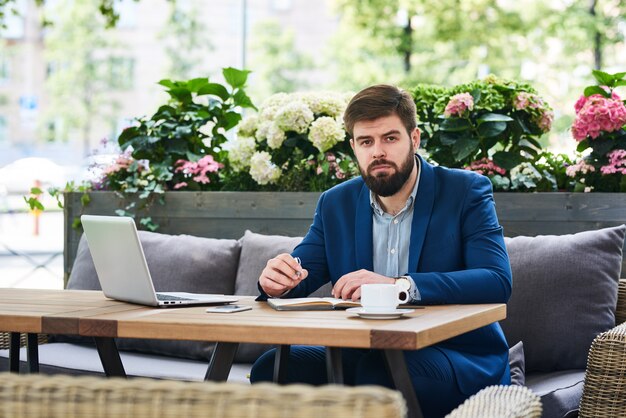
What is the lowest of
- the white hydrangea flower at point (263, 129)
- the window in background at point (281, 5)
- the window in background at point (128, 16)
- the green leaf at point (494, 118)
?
the white hydrangea flower at point (263, 129)

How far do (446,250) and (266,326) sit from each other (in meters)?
0.85

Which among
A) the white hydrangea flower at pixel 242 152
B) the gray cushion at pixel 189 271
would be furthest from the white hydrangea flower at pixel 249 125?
the gray cushion at pixel 189 271

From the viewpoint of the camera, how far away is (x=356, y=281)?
2.42m

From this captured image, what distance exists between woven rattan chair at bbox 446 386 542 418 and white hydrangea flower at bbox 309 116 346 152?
2.25m

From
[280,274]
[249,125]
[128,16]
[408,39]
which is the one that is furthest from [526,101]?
[128,16]

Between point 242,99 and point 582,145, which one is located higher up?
point 242,99

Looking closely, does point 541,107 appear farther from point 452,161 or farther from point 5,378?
point 5,378

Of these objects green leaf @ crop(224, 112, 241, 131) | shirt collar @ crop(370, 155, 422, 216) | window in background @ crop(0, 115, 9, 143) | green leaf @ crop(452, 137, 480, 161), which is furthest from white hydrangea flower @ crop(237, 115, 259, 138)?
window in background @ crop(0, 115, 9, 143)

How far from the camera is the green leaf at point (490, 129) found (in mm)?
4023

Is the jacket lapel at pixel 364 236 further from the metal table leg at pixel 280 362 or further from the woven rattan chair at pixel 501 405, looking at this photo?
the woven rattan chair at pixel 501 405

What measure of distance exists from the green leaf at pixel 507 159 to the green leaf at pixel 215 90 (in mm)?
1380

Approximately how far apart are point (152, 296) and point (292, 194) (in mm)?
1809

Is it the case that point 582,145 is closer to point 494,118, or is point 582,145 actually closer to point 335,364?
point 494,118

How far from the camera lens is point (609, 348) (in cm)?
266
